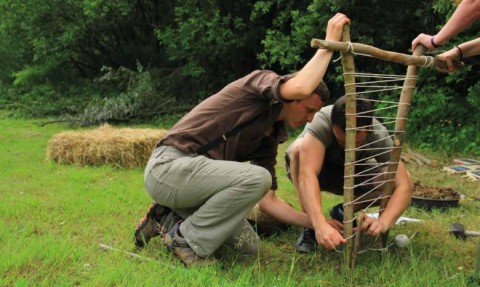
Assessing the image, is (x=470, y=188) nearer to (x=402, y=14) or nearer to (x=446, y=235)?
(x=446, y=235)

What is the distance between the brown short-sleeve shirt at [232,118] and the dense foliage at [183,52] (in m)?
5.26

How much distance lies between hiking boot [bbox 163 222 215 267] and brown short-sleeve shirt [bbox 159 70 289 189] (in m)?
0.50

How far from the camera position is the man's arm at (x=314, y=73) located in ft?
8.57

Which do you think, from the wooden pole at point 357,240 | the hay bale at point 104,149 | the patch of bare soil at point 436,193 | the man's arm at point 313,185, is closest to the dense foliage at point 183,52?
the patch of bare soil at point 436,193

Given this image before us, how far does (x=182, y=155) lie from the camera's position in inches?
119

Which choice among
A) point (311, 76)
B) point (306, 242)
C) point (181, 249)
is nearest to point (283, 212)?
point (306, 242)

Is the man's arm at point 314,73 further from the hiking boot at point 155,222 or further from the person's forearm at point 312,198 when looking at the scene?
the hiking boot at point 155,222

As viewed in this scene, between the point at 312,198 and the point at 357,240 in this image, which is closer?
the point at 357,240

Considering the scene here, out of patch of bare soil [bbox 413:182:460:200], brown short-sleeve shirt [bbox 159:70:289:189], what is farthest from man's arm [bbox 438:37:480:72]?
patch of bare soil [bbox 413:182:460:200]

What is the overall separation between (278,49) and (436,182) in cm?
474

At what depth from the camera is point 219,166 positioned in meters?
2.90

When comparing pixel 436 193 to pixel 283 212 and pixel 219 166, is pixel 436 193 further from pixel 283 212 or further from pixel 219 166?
pixel 219 166

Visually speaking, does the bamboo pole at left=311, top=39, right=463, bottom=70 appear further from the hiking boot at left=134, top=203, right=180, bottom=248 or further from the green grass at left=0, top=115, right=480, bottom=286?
the hiking boot at left=134, top=203, right=180, bottom=248

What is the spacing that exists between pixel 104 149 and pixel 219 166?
3787mm
